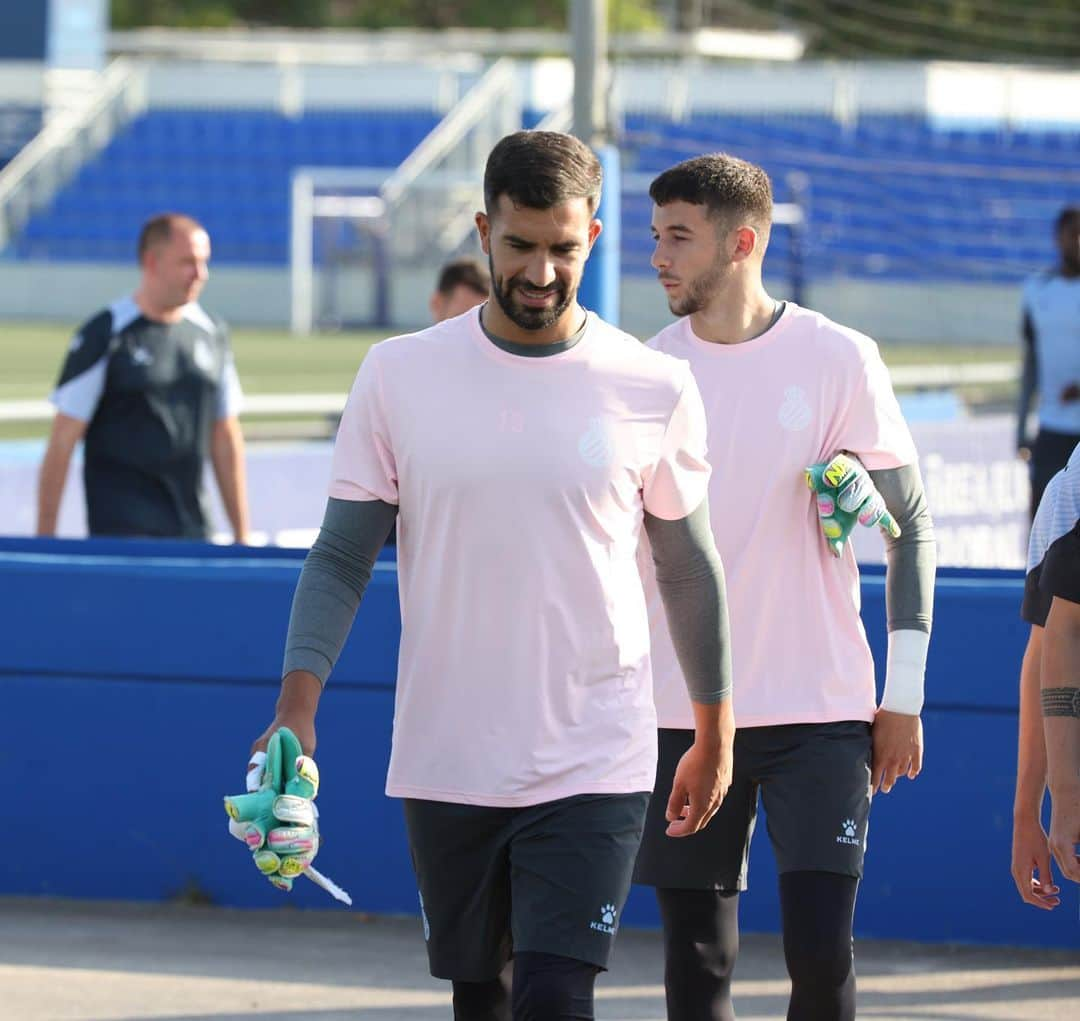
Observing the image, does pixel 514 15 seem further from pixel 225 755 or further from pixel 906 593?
pixel 906 593

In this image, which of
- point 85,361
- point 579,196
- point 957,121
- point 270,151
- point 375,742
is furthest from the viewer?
point 270,151

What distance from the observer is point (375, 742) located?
5.98 m

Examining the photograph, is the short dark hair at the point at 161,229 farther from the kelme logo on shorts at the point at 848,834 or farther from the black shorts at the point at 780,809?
the kelme logo on shorts at the point at 848,834

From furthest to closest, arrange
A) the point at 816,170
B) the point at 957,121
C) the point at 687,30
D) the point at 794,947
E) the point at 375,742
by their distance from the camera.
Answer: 1. the point at 687,30
2. the point at 957,121
3. the point at 816,170
4. the point at 375,742
5. the point at 794,947

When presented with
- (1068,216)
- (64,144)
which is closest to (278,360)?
(64,144)

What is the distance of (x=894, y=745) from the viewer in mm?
4102

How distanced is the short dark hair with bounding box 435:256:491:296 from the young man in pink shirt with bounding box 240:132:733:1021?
→ 3.35 meters

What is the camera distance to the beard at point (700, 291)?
411 cm

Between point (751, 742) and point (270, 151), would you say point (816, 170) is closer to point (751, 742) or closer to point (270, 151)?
point (270, 151)

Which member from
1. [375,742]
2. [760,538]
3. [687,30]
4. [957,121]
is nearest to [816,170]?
[957,121]

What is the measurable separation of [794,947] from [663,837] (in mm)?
332

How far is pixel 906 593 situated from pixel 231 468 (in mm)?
3854

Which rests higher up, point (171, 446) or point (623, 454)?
point (623, 454)

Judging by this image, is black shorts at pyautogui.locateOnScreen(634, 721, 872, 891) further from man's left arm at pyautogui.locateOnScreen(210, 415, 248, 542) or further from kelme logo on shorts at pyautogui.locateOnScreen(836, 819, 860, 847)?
man's left arm at pyautogui.locateOnScreen(210, 415, 248, 542)
